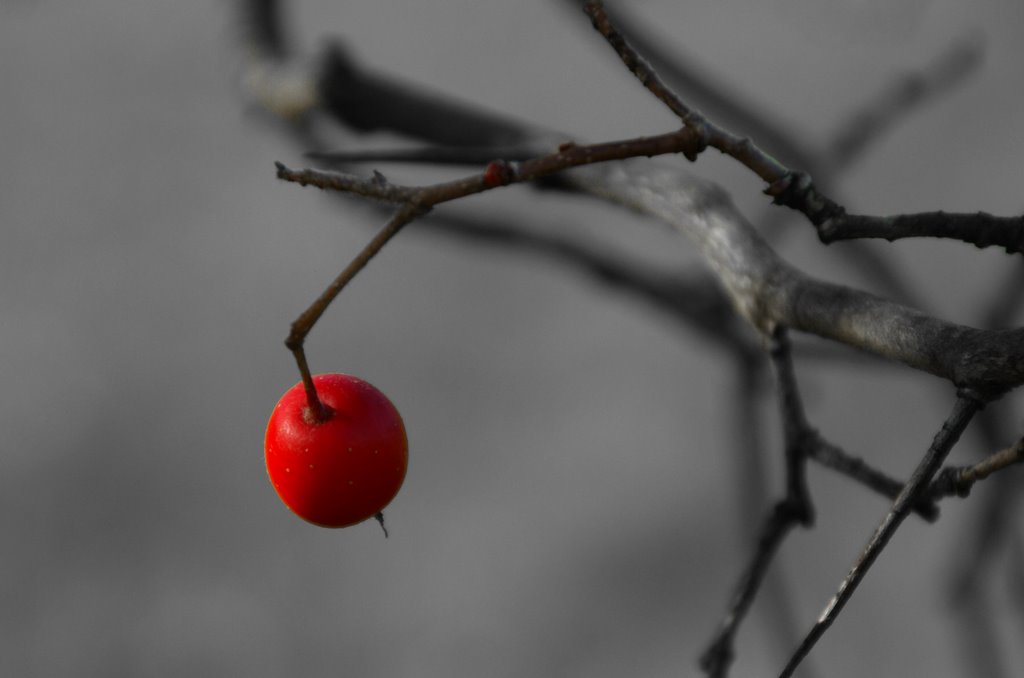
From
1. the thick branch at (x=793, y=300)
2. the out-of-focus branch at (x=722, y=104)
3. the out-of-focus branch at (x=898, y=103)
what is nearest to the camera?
the thick branch at (x=793, y=300)

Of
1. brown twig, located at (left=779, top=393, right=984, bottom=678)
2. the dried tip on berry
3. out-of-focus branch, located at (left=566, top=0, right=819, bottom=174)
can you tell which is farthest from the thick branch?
out-of-focus branch, located at (left=566, top=0, right=819, bottom=174)

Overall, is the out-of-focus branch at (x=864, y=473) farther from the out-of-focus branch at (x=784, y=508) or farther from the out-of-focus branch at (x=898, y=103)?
the out-of-focus branch at (x=898, y=103)

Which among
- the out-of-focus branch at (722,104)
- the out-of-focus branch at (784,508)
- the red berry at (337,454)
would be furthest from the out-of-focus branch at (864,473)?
the out-of-focus branch at (722,104)

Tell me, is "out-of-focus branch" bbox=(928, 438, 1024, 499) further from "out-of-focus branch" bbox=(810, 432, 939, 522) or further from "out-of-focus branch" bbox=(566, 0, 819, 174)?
"out-of-focus branch" bbox=(566, 0, 819, 174)

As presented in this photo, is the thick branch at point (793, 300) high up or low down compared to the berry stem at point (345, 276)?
up

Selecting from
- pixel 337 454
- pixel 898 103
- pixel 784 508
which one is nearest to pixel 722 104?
pixel 898 103

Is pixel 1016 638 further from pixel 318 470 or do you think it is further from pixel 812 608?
pixel 318 470

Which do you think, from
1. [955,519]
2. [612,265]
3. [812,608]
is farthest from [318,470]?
[955,519]
